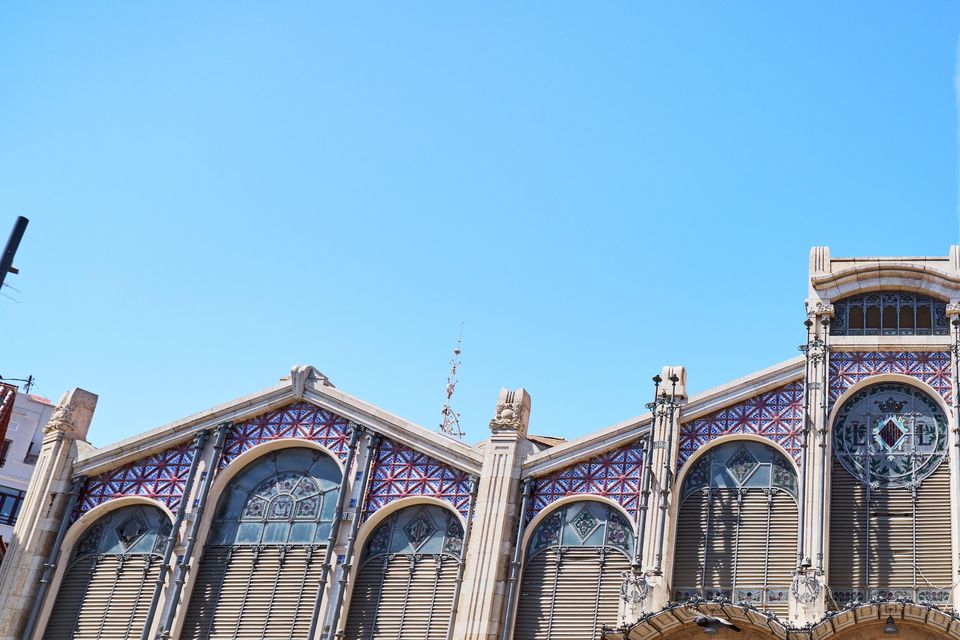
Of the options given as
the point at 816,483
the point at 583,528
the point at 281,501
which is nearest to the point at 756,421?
the point at 816,483

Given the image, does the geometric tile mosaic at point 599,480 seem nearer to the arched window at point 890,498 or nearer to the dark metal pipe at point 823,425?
the dark metal pipe at point 823,425

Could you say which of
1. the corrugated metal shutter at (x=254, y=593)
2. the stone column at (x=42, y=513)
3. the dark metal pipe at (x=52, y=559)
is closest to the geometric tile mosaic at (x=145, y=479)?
the dark metal pipe at (x=52, y=559)

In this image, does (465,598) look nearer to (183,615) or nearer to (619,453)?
(619,453)

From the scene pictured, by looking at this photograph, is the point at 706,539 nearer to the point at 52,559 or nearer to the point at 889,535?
the point at 889,535

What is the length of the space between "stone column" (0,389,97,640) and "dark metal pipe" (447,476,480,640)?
427 inches

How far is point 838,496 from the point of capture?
28.6 metres

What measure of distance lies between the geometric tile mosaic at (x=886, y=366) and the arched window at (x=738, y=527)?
2.38 metres

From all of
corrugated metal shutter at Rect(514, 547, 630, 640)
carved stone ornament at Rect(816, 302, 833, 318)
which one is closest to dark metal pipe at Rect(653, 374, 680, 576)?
corrugated metal shutter at Rect(514, 547, 630, 640)

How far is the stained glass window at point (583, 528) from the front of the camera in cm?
2958

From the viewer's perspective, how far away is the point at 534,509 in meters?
30.4

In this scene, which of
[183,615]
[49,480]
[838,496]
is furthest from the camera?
[49,480]

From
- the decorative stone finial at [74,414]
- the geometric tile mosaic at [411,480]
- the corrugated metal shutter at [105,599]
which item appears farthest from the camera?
the decorative stone finial at [74,414]

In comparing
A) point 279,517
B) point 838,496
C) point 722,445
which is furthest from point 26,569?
point 838,496

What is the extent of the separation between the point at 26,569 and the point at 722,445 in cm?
1787
